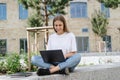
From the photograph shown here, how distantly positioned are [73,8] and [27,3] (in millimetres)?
13780

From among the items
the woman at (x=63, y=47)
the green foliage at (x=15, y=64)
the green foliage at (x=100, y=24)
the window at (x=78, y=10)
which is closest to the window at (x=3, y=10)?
the window at (x=78, y=10)

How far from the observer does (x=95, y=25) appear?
34.6m

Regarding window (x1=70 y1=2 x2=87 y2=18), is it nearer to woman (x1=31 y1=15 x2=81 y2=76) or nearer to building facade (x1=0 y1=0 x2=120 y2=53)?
building facade (x1=0 y1=0 x2=120 y2=53)

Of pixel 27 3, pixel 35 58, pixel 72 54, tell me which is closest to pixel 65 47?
pixel 72 54

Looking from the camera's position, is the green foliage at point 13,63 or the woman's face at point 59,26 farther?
the green foliage at point 13,63

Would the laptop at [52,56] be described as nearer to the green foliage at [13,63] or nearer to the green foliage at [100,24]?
the green foliage at [13,63]

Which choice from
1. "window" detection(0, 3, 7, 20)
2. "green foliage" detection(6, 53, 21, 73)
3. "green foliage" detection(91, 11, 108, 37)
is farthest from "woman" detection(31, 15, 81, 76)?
"window" detection(0, 3, 7, 20)

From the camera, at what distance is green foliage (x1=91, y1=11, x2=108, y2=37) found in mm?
34375

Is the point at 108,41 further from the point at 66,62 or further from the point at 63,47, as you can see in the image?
the point at 66,62

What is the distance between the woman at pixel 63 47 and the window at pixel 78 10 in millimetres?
29762

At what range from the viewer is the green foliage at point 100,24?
3438 centimetres

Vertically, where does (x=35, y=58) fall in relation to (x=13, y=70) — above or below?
above

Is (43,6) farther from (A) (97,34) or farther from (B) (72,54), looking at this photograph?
(B) (72,54)

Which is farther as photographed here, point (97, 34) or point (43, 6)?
point (97, 34)
